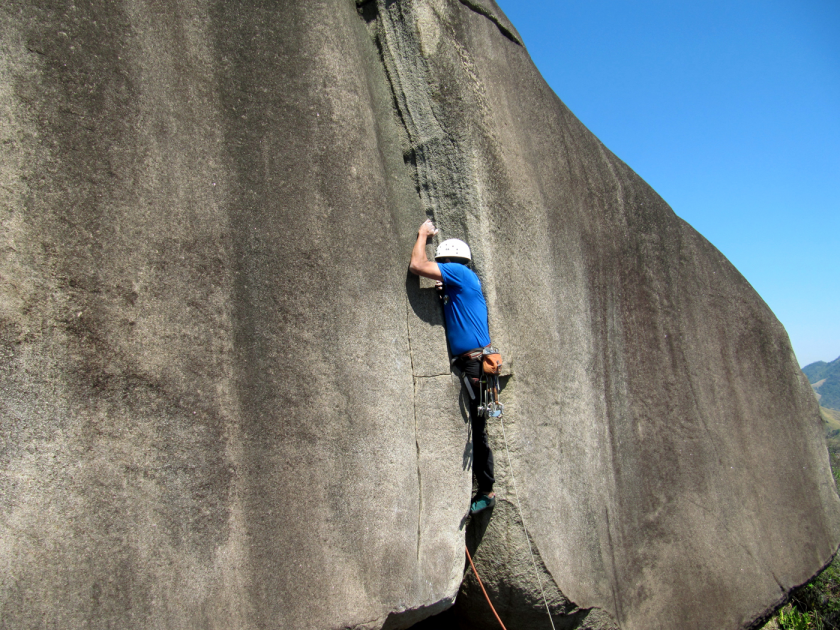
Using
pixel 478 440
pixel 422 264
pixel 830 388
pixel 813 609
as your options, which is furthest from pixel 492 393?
pixel 830 388

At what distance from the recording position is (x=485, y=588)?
374 centimetres

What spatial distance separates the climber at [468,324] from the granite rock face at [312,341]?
0.09 metres

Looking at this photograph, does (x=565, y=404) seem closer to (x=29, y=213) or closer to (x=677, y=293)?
(x=677, y=293)

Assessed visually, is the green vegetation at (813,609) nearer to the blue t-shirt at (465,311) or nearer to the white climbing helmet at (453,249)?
the blue t-shirt at (465,311)

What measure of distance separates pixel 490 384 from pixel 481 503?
2.34 feet

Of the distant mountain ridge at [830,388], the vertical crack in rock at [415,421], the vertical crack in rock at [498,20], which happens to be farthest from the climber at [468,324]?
the distant mountain ridge at [830,388]

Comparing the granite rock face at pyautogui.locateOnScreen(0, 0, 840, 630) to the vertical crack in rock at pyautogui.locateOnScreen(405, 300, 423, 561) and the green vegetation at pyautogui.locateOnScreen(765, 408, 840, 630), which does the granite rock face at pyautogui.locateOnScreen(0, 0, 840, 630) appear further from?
the green vegetation at pyautogui.locateOnScreen(765, 408, 840, 630)

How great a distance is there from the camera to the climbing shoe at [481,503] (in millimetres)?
3572

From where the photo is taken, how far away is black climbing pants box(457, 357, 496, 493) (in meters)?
3.58

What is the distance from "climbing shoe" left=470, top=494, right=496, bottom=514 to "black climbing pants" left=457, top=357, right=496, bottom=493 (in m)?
0.04

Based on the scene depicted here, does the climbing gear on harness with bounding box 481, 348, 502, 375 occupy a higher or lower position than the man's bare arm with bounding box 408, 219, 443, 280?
lower

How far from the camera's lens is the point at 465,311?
141 inches

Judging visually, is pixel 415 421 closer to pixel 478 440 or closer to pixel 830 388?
pixel 478 440

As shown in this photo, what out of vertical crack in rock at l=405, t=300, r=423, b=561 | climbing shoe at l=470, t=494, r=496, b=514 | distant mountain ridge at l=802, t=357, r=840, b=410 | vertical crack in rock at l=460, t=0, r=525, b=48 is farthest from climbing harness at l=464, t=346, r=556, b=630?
distant mountain ridge at l=802, t=357, r=840, b=410
